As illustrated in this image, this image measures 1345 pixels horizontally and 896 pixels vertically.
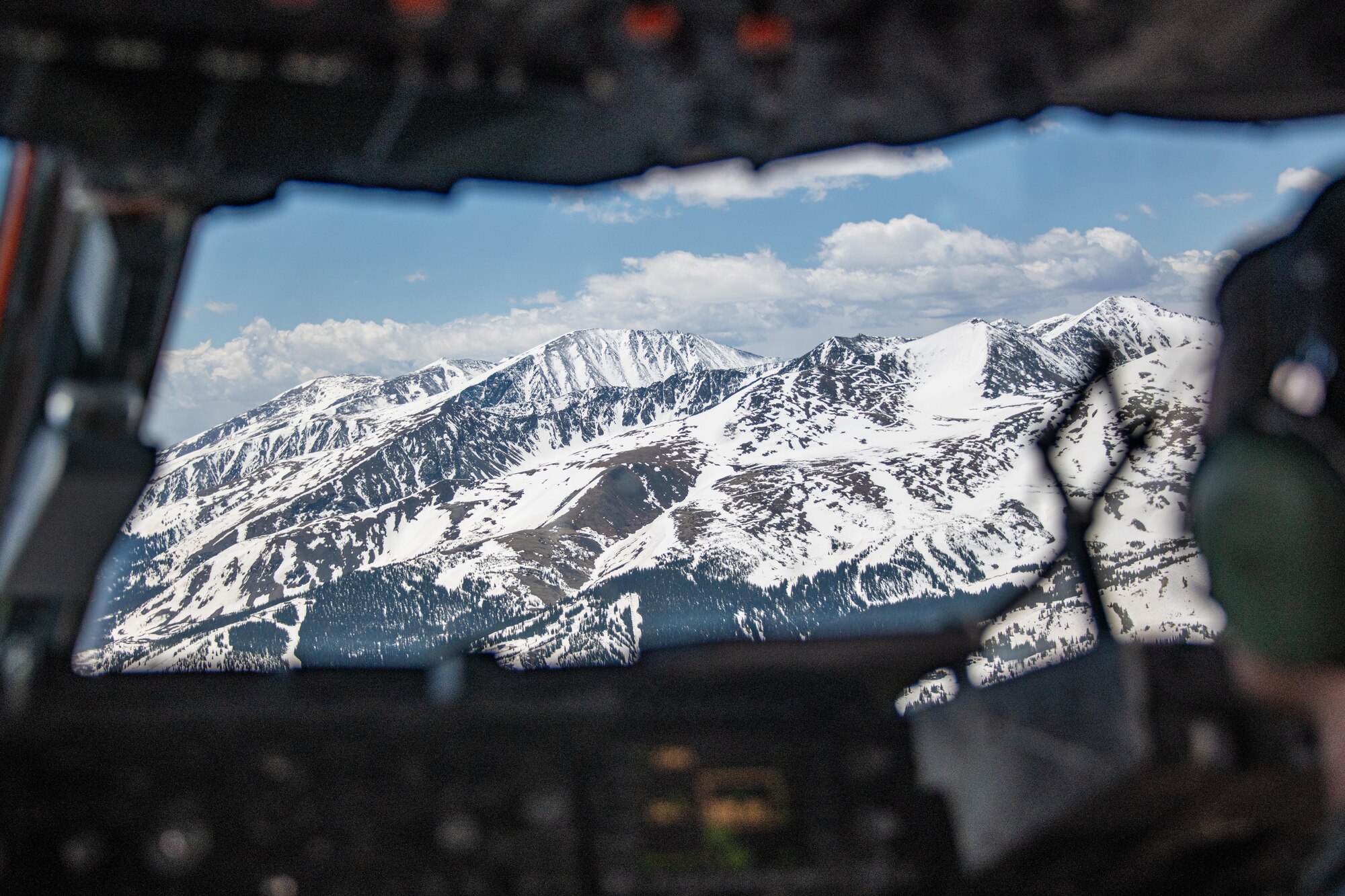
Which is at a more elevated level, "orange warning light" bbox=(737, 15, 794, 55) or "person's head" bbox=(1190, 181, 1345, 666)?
"orange warning light" bbox=(737, 15, 794, 55)

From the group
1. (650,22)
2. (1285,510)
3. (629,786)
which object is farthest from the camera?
(629,786)

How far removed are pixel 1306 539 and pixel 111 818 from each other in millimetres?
1630

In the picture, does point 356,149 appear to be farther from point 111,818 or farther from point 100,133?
point 111,818

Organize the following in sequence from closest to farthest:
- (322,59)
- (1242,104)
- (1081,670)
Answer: (322,59) → (1081,670) → (1242,104)

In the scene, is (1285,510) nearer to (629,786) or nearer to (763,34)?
(763,34)

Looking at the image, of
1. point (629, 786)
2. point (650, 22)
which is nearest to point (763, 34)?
point (650, 22)

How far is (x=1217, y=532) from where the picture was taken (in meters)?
0.96

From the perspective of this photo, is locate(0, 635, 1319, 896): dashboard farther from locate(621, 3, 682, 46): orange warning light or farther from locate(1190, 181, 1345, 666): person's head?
locate(621, 3, 682, 46): orange warning light

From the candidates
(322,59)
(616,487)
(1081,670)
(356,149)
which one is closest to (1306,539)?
(1081,670)

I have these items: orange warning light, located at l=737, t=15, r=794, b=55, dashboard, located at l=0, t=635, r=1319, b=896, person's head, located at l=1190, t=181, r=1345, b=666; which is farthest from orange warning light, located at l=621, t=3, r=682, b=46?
dashboard, located at l=0, t=635, r=1319, b=896

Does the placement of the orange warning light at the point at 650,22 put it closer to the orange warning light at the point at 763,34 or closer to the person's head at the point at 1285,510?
the orange warning light at the point at 763,34

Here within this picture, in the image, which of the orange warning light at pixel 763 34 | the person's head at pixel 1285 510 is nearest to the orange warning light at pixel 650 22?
the orange warning light at pixel 763 34

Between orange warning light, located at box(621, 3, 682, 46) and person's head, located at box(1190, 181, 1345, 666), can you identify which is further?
orange warning light, located at box(621, 3, 682, 46)

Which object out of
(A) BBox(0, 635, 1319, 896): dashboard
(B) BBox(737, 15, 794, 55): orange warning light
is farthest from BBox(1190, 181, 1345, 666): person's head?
(B) BBox(737, 15, 794, 55): orange warning light
